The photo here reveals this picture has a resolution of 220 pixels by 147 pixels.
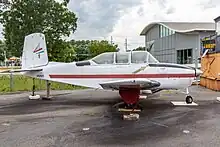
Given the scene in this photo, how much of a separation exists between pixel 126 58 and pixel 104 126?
3758 millimetres

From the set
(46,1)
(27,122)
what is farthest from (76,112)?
(46,1)

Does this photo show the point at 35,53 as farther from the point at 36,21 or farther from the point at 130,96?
the point at 36,21

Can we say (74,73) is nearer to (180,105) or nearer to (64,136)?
(180,105)

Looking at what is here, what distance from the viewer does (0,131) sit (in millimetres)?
6035

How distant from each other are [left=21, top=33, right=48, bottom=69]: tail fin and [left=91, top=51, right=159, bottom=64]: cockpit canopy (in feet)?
7.50

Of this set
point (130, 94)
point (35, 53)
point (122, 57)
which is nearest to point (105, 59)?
point (122, 57)

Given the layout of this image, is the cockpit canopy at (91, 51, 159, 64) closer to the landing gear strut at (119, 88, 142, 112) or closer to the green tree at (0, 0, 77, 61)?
the landing gear strut at (119, 88, 142, 112)

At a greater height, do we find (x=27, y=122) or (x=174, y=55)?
(x=174, y=55)

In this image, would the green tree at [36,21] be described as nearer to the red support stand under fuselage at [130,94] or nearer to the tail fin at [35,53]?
the tail fin at [35,53]

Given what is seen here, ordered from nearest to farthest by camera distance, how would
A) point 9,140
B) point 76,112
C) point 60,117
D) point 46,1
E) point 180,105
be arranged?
point 9,140 < point 60,117 < point 76,112 < point 180,105 < point 46,1

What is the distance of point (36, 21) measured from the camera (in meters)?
23.3

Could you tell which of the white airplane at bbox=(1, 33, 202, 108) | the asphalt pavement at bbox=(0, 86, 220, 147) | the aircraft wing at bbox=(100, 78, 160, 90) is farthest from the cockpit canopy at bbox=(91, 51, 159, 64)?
the asphalt pavement at bbox=(0, 86, 220, 147)

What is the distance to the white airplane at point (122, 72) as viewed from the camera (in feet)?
28.8

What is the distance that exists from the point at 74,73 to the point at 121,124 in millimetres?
3911
